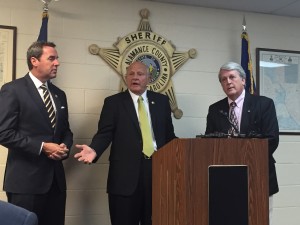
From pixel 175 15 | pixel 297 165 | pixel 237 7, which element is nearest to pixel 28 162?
pixel 175 15

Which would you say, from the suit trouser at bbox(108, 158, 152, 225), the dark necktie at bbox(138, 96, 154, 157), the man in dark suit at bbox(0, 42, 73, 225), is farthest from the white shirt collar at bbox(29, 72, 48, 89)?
the suit trouser at bbox(108, 158, 152, 225)

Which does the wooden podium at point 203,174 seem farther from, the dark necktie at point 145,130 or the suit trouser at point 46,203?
the suit trouser at point 46,203

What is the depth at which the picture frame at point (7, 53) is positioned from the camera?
10.1ft

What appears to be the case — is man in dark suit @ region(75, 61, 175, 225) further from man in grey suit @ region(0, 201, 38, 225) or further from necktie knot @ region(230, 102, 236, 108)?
man in grey suit @ region(0, 201, 38, 225)

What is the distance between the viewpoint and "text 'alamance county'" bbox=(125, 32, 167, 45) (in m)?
3.41

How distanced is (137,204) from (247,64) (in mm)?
1754

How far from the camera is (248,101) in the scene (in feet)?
8.55

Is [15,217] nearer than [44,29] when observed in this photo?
Yes

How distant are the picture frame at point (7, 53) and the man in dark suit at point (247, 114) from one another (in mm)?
1671

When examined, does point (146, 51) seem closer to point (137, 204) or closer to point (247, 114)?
point (247, 114)

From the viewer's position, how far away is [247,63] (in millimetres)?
3574

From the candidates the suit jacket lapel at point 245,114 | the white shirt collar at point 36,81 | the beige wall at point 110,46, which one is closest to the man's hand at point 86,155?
the white shirt collar at point 36,81

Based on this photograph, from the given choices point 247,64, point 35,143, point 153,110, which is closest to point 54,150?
point 35,143

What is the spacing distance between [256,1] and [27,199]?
262cm
